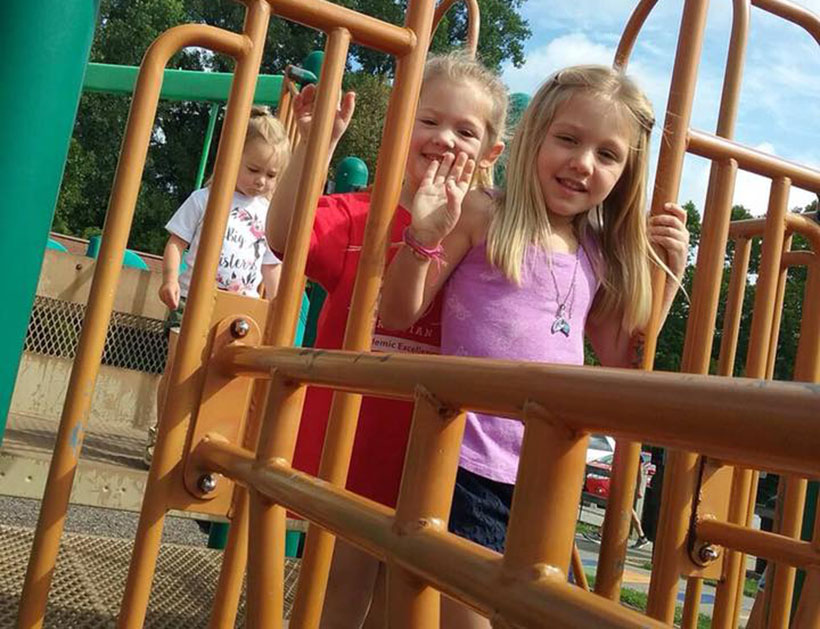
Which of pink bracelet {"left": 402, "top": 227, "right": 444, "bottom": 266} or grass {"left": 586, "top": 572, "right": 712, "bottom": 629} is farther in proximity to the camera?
grass {"left": 586, "top": 572, "right": 712, "bottom": 629}

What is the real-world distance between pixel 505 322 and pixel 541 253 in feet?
0.43

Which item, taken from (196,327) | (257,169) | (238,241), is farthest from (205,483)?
(257,169)

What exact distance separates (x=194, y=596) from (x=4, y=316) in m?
1.01

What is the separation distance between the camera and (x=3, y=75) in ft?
3.82

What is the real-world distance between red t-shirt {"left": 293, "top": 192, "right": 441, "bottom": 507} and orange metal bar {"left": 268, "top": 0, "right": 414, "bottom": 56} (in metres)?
0.30

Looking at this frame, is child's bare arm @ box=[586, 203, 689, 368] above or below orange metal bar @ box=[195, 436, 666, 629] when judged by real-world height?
above

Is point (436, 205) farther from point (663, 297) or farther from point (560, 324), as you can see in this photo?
point (663, 297)

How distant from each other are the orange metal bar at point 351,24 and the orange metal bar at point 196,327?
4cm

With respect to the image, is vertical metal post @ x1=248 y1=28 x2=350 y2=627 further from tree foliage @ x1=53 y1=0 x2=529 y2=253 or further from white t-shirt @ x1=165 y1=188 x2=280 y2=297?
tree foliage @ x1=53 y1=0 x2=529 y2=253

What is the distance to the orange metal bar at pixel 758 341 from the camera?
5.95 feet

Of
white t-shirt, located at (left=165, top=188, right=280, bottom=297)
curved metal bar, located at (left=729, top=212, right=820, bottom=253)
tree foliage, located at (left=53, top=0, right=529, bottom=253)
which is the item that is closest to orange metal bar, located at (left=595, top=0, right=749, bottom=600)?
curved metal bar, located at (left=729, top=212, right=820, bottom=253)

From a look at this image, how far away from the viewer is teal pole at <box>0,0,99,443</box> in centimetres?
117

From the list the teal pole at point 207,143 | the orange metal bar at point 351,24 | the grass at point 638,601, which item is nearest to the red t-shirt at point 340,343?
the orange metal bar at point 351,24

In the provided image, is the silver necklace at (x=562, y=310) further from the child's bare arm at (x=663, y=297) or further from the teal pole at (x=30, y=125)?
the teal pole at (x=30, y=125)
